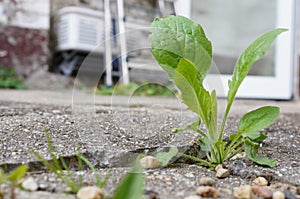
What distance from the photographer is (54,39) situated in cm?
379

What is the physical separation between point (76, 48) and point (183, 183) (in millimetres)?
3031

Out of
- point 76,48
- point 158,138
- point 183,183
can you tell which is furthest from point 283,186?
point 76,48

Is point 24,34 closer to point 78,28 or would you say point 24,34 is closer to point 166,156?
point 78,28

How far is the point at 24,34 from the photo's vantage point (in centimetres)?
341

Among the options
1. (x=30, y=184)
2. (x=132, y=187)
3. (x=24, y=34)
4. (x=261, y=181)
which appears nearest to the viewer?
(x=132, y=187)

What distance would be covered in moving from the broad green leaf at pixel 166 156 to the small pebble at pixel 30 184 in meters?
0.27

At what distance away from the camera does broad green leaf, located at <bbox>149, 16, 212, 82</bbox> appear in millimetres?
762

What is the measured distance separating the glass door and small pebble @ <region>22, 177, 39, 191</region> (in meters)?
2.48

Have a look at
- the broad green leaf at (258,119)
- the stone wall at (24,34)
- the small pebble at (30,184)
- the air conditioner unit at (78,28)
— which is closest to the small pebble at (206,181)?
the broad green leaf at (258,119)

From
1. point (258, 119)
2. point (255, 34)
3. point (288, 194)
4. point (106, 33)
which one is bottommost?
point (288, 194)

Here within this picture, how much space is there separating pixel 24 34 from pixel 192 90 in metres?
3.09

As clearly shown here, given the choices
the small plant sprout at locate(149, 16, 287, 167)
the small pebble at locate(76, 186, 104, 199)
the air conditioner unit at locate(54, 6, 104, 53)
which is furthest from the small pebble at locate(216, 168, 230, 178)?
the air conditioner unit at locate(54, 6, 104, 53)

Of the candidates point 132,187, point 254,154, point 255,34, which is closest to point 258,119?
point 254,154

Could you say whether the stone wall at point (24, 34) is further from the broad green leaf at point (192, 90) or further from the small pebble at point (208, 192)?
the small pebble at point (208, 192)
